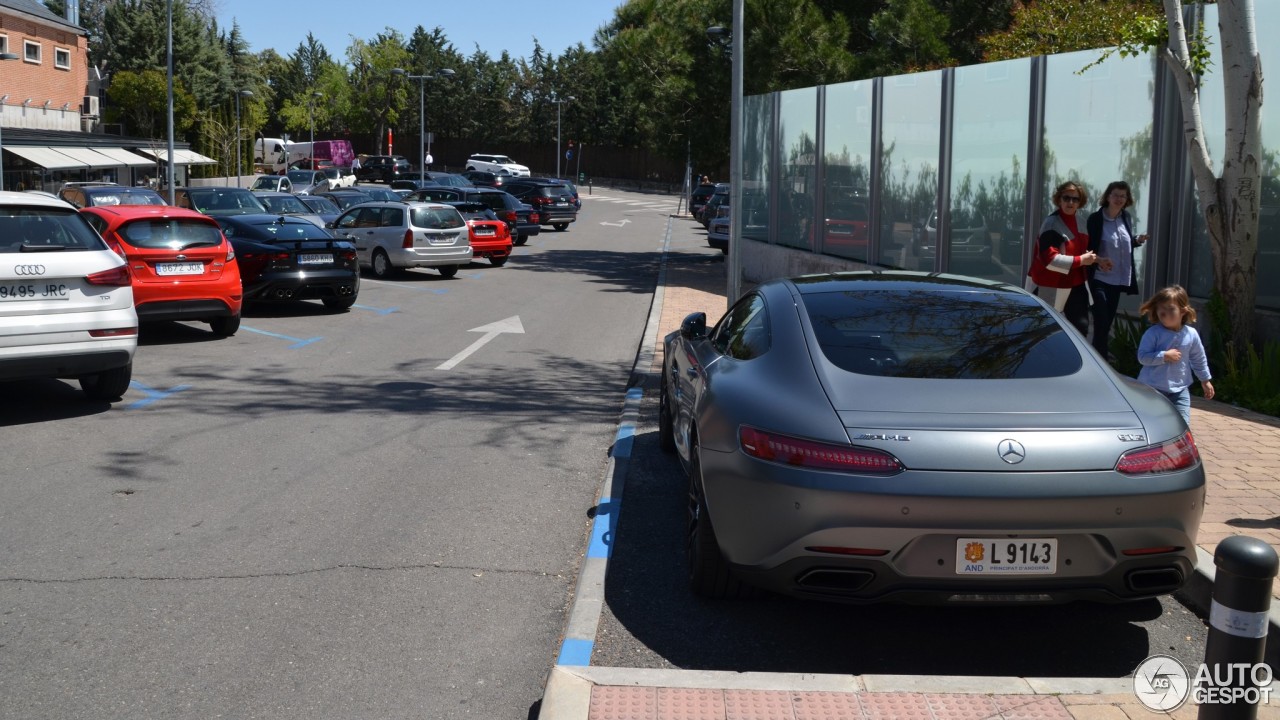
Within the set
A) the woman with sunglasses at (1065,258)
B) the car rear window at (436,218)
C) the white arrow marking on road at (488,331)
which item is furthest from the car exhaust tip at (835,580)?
the car rear window at (436,218)

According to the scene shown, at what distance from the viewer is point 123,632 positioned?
202 inches

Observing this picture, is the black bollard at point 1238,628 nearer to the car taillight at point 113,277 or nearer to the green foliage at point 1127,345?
the green foliage at point 1127,345

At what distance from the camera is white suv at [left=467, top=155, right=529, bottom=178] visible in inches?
2864

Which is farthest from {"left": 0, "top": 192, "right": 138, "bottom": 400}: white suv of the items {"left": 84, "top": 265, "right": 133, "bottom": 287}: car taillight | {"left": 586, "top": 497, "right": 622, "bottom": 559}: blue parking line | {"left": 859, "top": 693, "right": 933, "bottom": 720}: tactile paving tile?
{"left": 859, "top": 693, "right": 933, "bottom": 720}: tactile paving tile

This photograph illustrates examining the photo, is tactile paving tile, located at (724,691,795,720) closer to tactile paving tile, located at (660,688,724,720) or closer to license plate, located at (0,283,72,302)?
tactile paving tile, located at (660,688,724,720)

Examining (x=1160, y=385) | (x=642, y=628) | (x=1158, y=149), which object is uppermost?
(x=1158, y=149)

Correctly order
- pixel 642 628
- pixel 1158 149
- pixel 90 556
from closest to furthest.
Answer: pixel 642 628 → pixel 90 556 → pixel 1158 149

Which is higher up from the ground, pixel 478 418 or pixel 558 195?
pixel 558 195

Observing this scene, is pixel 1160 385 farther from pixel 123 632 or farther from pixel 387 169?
pixel 387 169

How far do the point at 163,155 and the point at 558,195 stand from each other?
19.2 m

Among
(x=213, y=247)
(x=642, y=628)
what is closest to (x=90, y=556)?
(x=642, y=628)

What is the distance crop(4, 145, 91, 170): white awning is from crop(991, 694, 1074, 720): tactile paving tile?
40861mm

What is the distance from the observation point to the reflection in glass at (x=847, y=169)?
17.9 m

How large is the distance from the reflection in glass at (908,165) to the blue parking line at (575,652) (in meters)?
11.3
